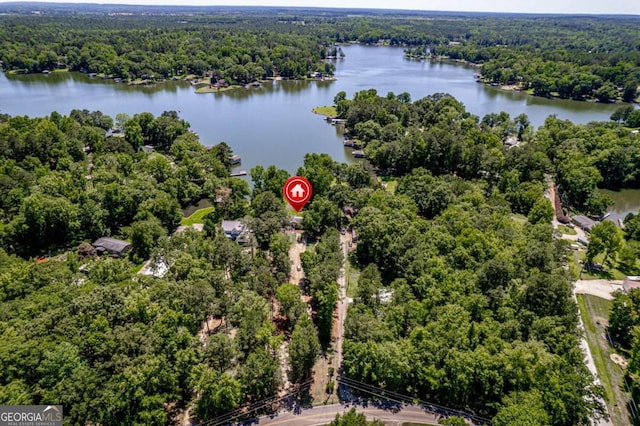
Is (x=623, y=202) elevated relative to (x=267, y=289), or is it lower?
lower

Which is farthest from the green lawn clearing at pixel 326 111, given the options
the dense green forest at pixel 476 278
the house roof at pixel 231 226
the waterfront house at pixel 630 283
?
the waterfront house at pixel 630 283

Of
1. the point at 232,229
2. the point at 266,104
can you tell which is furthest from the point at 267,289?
the point at 266,104

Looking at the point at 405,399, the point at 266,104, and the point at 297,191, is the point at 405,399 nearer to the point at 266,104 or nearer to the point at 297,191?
the point at 297,191

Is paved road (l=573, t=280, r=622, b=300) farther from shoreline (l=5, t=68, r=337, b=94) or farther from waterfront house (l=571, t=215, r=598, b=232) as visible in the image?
shoreline (l=5, t=68, r=337, b=94)

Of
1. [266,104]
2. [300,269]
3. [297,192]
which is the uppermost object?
[266,104]

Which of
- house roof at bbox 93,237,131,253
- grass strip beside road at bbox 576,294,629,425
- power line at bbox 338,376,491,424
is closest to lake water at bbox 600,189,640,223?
grass strip beside road at bbox 576,294,629,425

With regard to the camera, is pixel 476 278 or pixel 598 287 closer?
pixel 476 278

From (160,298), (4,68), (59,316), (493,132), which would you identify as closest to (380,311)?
(160,298)
